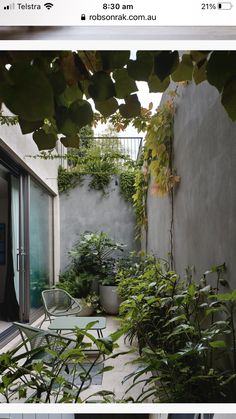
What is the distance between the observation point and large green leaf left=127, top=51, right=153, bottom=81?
A: 0.60 m

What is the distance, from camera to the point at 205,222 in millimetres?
1073

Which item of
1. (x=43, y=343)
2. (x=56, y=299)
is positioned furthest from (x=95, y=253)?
(x=43, y=343)

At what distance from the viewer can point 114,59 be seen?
0.61 metres

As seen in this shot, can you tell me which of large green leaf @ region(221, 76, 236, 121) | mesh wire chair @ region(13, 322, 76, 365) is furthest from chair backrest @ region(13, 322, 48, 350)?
large green leaf @ region(221, 76, 236, 121)

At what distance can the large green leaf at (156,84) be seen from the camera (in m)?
0.63

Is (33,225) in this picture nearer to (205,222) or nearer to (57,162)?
(57,162)

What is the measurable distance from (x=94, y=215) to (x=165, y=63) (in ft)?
1.85

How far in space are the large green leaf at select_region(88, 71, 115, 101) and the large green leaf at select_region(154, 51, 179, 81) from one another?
0.09m

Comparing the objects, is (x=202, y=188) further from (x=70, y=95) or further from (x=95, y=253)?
(x=70, y=95)

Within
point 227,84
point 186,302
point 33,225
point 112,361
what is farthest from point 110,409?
point 33,225

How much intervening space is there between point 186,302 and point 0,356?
575mm

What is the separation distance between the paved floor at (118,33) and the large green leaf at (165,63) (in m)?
0.03

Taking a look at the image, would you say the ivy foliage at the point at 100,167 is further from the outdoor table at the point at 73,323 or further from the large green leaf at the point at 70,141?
the outdoor table at the point at 73,323

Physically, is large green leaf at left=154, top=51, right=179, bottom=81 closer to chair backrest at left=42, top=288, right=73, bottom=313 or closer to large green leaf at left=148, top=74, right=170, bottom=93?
large green leaf at left=148, top=74, right=170, bottom=93
